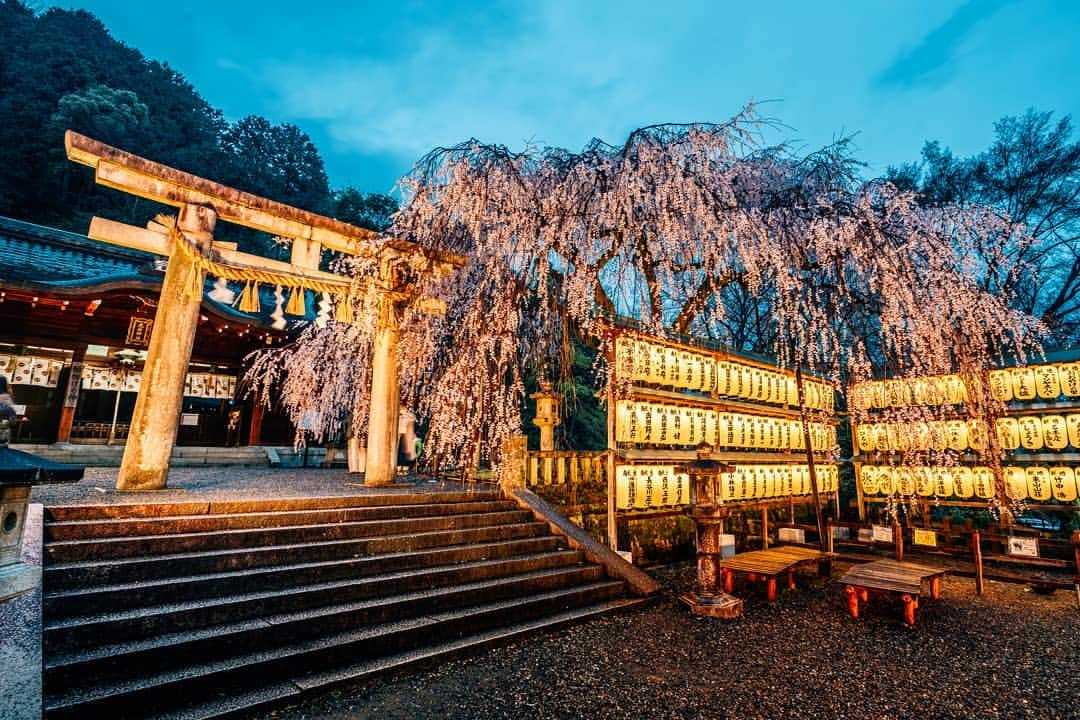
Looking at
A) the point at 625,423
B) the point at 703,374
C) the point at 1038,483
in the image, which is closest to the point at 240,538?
the point at 625,423

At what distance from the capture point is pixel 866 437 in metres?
13.3

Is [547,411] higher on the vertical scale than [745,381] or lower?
lower

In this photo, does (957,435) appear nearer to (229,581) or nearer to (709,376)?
(709,376)

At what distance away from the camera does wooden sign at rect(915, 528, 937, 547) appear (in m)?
9.03

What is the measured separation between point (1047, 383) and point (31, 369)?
2574cm

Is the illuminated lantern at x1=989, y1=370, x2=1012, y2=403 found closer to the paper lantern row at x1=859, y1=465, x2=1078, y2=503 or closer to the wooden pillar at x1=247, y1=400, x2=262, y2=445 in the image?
the paper lantern row at x1=859, y1=465, x2=1078, y2=503

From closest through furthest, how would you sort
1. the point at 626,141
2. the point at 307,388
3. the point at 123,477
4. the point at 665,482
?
the point at 123,477 < the point at 626,141 < the point at 665,482 < the point at 307,388

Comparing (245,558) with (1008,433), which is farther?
(1008,433)

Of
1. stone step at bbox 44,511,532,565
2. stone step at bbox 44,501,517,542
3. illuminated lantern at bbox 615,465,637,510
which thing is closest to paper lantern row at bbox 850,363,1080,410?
illuminated lantern at bbox 615,465,637,510

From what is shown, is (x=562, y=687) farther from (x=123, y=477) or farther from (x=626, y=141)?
(x=626, y=141)

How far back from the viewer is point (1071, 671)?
502 centimetres

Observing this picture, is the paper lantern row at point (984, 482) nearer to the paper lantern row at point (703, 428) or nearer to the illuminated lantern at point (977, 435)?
the illuminated lantern at point (977, 435)

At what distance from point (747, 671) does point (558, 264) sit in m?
6.29

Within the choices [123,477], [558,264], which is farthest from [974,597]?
[123,477]
